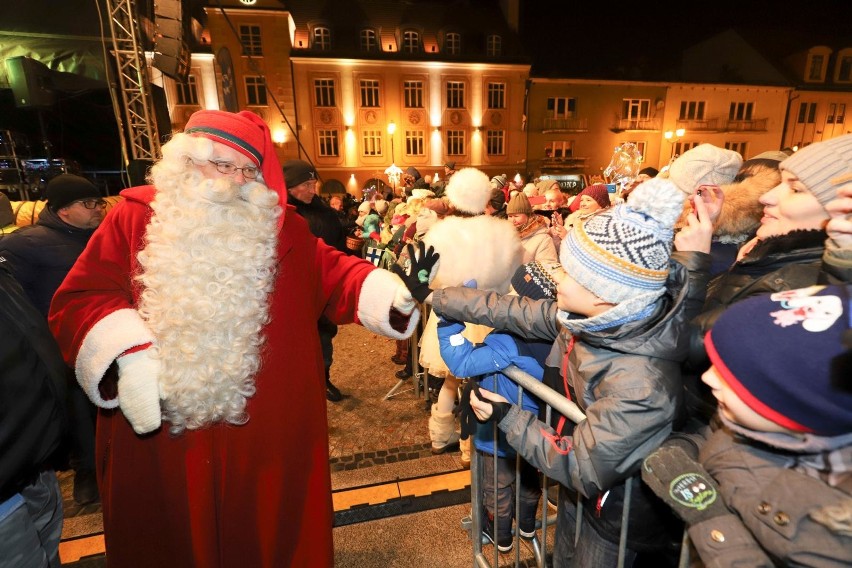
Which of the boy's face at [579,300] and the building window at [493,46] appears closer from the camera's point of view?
the boy's face at [579,300]

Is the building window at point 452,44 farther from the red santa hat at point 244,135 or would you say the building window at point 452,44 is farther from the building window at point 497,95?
the red santa hat at point 244,135

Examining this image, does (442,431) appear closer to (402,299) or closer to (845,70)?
(402,299)

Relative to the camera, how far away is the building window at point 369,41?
85.1ft

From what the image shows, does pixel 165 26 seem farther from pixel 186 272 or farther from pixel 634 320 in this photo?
pixel 634 320

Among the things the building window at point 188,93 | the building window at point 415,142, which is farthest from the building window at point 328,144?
the building window at point 188,93

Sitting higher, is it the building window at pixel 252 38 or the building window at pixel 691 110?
the building window at pixel 252 38

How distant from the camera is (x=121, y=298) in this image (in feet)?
5.93

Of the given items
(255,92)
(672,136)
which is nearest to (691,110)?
(672,136)

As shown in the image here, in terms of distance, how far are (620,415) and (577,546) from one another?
30.7 inches

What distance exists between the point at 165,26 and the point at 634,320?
8.27 metres

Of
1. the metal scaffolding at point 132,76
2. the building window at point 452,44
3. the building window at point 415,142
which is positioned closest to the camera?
the metal scaffolding at point 132,76

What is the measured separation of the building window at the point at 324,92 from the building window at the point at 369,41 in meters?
3.49

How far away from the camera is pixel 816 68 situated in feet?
96.1

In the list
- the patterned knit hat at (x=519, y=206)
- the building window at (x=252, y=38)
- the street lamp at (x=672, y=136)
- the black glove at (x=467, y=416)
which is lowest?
the black glove at (x=467, y=416)
